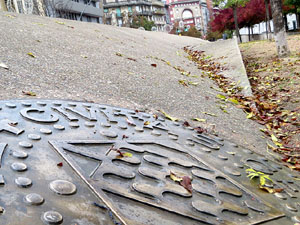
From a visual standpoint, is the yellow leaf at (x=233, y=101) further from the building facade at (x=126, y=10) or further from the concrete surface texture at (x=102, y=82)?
the building facade at (x=126, y=10)

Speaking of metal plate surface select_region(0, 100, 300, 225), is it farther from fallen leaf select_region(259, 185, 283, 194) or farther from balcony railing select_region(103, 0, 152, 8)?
balcony railing select_region(103, 0, 152, 8)

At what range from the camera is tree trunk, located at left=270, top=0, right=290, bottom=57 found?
789cm

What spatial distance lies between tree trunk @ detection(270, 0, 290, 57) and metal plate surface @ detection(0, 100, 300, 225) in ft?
20.8

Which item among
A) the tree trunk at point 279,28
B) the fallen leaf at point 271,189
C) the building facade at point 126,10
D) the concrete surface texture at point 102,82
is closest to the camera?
the fallen leaf at point 271,189

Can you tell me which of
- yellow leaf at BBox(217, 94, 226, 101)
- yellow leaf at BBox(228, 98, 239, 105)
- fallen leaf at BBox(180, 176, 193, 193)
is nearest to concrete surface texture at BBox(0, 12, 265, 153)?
yellow leaf at BBox(217, 94, 226, 101)

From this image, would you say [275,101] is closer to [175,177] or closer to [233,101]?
[233,101]

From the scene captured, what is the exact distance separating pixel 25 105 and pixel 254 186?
5.53 feet

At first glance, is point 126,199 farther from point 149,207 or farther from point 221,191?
point 221,191

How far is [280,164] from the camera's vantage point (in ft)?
8.87

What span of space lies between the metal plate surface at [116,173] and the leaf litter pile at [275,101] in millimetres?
677

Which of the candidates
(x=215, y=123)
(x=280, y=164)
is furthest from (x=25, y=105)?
(x=280, y=164)

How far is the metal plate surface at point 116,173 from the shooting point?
4.63 ft

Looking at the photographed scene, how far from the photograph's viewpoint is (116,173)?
5.73 ft

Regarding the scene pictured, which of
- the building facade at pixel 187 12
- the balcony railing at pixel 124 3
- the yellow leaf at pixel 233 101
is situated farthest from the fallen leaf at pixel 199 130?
the building facade at pixel 187 12
